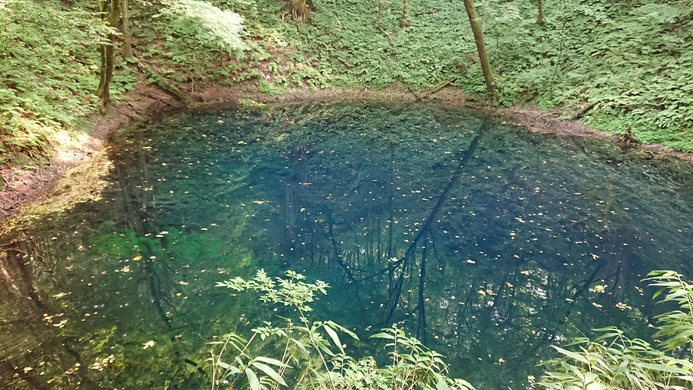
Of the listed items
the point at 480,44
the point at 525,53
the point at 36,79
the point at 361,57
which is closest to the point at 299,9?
the point at 361,57

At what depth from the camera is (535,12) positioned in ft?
52.2

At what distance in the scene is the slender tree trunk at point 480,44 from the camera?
13617 mm

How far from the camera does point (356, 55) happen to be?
1778 centimetres

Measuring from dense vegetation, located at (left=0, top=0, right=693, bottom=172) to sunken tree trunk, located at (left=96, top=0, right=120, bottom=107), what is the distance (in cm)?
19

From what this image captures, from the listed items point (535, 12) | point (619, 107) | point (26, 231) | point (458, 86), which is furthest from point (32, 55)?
point (535, 12)

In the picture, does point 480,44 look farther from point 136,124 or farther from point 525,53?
point 136,124

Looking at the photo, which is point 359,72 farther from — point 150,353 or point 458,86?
point 150,353

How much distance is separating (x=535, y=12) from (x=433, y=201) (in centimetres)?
1283

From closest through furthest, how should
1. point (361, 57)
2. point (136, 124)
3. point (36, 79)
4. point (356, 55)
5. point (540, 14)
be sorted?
1. point (36, 79)
2. point (136, 124)
3. point (540, 14)
4. point (361, 57)
5. point (356, 55)

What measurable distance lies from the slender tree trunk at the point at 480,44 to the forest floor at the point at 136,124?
963 mm

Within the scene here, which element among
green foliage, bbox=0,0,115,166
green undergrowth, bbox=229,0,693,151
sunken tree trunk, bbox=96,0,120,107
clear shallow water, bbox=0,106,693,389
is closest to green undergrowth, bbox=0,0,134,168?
green foliage, bbox=0,0,115,166

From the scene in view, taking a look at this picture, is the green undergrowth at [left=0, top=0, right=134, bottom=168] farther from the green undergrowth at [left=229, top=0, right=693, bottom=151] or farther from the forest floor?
the green undergrowth at [left=229, top=0, right=693, bottom=151]

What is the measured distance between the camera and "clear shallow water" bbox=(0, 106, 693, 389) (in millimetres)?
3680

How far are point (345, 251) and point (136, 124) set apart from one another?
800 centimetres
